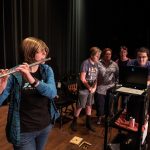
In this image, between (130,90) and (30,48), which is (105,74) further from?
(30,48)

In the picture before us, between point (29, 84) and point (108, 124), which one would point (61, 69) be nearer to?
point (108, 124)

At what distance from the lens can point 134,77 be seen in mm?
2189

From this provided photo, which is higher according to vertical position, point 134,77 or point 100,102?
point 134,77

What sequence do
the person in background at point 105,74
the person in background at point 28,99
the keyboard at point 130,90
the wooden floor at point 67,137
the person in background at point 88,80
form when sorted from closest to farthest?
the person in background at point 28,99 < the keyboard at point 130,90 < the wooden floor at point 67,137 < the person in background at point 88,80 < the person in background at point 105,74

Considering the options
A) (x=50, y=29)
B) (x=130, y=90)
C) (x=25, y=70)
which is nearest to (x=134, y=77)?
(x=130, y=90)

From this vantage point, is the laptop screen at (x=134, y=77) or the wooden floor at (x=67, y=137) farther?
the wooden floor at (x=67, y=137)

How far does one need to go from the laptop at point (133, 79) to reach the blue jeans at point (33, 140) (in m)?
0.89

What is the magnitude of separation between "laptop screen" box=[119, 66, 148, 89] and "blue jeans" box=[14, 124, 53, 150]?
3.34 ft

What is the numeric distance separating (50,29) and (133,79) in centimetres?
301

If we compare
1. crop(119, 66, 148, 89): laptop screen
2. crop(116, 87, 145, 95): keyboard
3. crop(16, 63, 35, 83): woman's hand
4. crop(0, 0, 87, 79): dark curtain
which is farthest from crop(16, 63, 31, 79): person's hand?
crop(0, 0, 87, 79): dark curtain

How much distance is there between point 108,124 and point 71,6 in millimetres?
3811

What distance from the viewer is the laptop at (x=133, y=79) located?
7.04 ft

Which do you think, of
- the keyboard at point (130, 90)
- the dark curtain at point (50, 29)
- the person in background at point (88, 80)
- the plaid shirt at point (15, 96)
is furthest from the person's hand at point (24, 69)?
the dark curtain at point (50, 29)

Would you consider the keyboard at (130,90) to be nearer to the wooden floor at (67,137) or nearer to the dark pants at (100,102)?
the wooden floor at (67,137)
